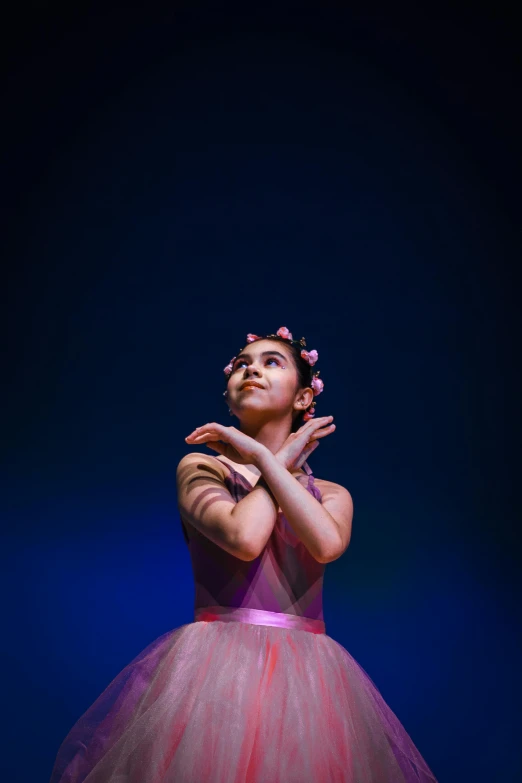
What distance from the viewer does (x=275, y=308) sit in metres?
2.50

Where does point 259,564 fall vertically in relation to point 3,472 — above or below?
below

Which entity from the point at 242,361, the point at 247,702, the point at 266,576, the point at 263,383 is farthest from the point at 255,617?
the point at 242,361

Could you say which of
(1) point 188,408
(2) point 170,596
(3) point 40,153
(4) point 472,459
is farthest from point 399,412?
(3) point 40,153

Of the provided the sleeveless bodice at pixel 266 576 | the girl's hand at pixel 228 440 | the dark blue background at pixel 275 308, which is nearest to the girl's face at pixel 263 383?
the girl's hand at pixel 228 440

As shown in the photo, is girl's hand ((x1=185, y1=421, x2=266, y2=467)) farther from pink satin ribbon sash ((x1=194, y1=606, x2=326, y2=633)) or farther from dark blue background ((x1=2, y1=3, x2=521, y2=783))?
dark blue background ((x1=2, y1=3, x2=521, y2=783))

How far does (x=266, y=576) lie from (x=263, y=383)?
47 cm

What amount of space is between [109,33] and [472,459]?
5.74 feet

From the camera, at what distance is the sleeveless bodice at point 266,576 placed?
1.60m

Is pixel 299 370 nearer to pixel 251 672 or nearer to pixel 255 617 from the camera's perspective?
pixel 255 617

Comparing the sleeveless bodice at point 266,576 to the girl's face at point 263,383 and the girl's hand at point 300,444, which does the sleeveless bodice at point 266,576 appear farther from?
the girl's face at point 263,383

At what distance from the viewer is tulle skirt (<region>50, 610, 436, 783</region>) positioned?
131 centimetres

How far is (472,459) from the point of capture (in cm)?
235

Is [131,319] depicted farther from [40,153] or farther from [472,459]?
[472,459]

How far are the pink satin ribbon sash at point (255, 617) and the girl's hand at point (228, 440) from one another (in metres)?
0.29
